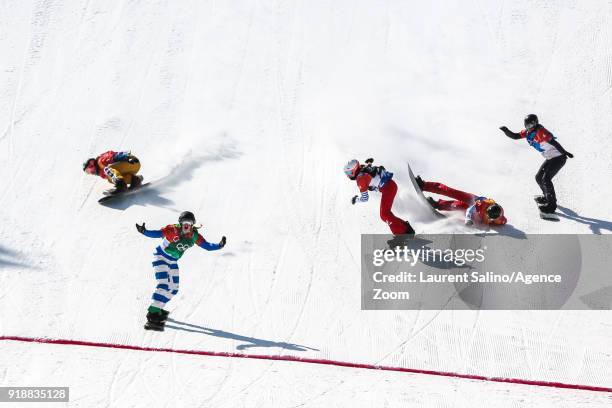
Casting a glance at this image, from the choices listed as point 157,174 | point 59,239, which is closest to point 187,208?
point 157,174

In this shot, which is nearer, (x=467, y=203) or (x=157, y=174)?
(x=467, y=203)

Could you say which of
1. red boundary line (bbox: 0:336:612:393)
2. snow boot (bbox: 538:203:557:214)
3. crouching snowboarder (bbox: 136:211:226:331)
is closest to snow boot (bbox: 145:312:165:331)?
crouching snowboarder (bbox: 136:211:226:331)

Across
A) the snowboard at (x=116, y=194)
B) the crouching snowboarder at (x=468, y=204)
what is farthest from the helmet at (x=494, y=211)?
the snowboard at (x=116, y=194)

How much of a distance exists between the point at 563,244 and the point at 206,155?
545cm

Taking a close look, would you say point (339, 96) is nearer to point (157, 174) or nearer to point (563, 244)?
point (157, 174)

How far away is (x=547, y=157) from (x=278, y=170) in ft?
12.8

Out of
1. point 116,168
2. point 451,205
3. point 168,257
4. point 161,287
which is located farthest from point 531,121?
point 116,168

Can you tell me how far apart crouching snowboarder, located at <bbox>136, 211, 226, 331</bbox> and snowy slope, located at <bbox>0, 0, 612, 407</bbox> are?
11.1 inches

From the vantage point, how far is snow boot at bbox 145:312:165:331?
986 cm

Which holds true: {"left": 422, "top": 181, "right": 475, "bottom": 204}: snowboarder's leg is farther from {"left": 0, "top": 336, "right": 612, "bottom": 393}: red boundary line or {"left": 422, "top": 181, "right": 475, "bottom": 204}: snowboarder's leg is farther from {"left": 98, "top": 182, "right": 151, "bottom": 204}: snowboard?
{"left": 98, "top": 182, "right": 151, "bottom": 204}: snowboard

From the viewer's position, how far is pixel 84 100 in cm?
1428

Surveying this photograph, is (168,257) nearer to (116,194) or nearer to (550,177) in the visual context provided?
(116,194)

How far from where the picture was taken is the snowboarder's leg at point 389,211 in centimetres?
1109

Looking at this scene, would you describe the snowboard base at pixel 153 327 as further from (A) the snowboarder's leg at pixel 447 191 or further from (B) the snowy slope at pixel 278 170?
(A) the snowboarder's leg at pixel 447 191
